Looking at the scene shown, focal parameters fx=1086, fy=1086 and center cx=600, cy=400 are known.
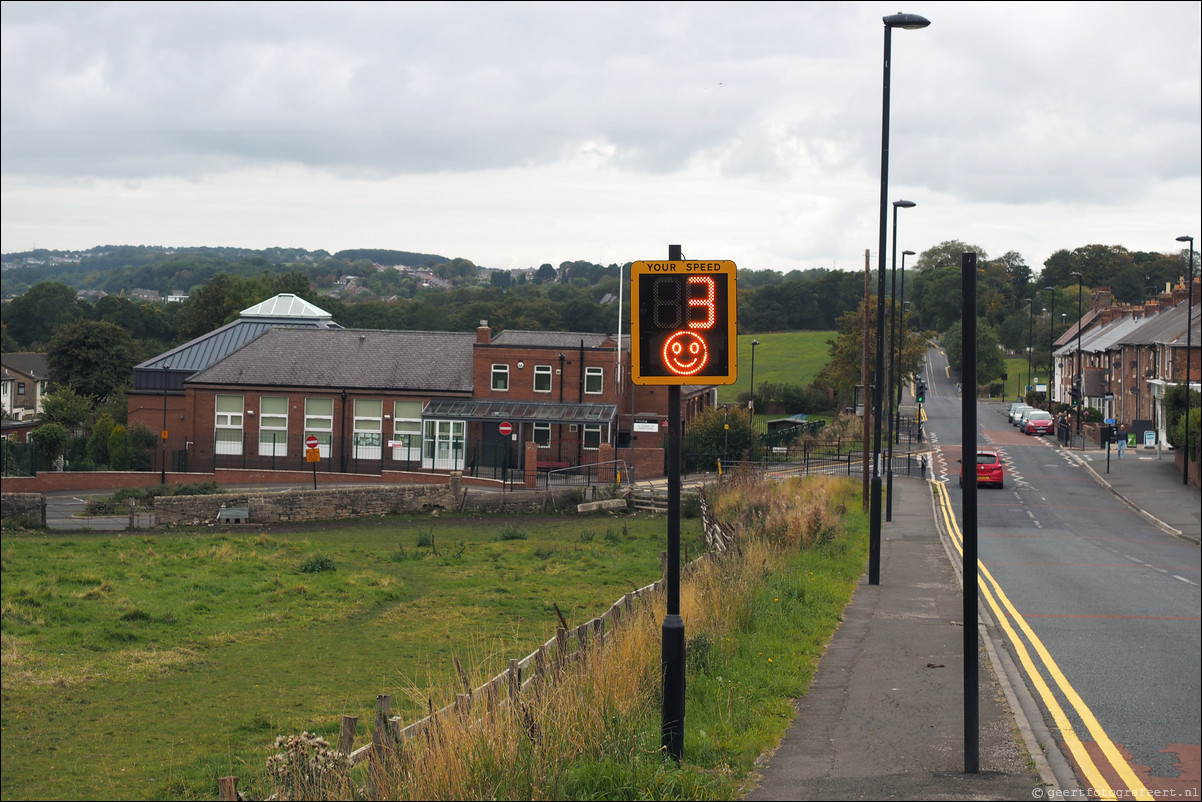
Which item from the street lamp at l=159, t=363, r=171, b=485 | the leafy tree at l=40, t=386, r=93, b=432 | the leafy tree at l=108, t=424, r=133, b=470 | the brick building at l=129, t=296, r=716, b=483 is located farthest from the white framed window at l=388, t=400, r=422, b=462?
the leafy tree at l=40, t=386, r=93, b=432

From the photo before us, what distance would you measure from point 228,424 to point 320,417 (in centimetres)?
481

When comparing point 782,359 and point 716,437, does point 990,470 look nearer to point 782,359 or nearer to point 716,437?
point 716,437

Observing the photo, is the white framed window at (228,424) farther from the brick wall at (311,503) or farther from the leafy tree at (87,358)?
the leafy tree at (87,358)

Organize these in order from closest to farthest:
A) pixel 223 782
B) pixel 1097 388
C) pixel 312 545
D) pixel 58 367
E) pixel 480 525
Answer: pixel 223 782 → pixel 312 545 → pixel 480 525 → pixel 1097 388 → pixel 58 367

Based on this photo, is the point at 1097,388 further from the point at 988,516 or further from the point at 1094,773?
the point at 1094,773

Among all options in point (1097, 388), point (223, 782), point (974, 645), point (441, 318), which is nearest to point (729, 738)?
point (974, 645)

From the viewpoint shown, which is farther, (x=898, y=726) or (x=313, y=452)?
(x=313, y=452)

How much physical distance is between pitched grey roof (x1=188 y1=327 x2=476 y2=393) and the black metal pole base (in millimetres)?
46770

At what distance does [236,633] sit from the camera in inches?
772

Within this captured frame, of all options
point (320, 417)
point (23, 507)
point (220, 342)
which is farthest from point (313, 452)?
point (220, 342)

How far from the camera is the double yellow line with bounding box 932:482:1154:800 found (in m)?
A: 8.45

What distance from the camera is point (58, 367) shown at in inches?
3452

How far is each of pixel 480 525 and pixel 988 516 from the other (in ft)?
59.4

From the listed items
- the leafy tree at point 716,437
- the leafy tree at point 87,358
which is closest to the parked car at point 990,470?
the leafy tree at point 716,437
